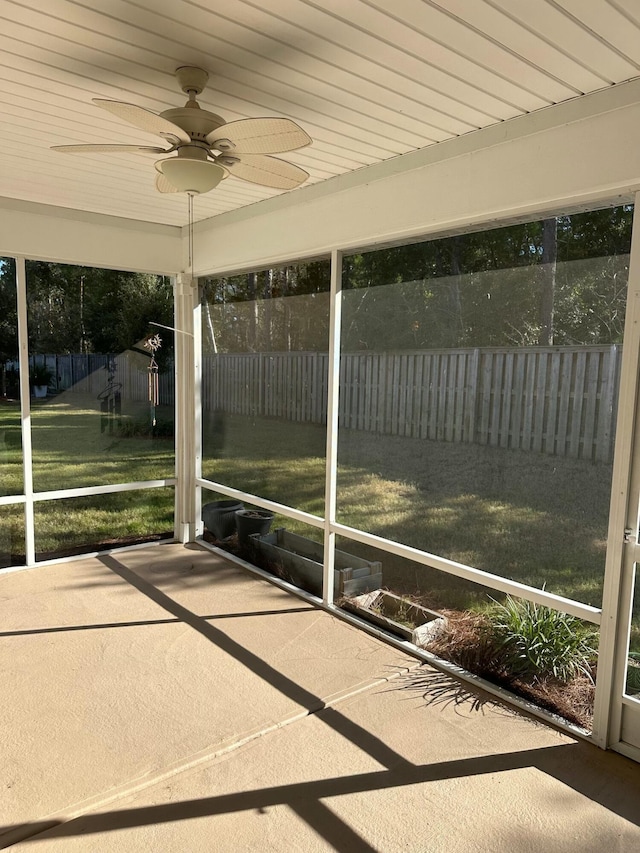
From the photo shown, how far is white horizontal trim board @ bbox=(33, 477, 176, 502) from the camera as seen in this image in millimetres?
4602

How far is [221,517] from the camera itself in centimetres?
505

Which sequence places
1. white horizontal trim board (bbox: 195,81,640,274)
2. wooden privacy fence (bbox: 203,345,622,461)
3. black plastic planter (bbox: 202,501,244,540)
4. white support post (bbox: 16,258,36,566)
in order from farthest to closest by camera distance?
black plastic planter (bbox: 202,501,244,540) → white support post (bbox: 16,258,36,566) → wooden privacy fence (bbox: 203,345,622,461) → white horizontal trim board (bbox: 195,81,640,274)

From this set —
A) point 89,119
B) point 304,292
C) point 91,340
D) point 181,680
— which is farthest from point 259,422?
point 89,119

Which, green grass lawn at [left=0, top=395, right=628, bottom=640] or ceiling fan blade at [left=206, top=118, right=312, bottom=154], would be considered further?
green grass lawn at [left=0, top=395, right=628, bottom=640]

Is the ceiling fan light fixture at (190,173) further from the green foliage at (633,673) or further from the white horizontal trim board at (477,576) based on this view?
the green foliage at (633,673)

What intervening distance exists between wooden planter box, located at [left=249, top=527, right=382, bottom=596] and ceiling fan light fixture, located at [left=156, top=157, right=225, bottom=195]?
7.91ft

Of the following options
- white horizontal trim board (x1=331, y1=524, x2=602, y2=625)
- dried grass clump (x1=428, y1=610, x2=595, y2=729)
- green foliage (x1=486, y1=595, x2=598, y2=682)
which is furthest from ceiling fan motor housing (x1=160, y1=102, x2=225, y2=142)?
dried grass clump (x1=428, y1=610, x2=595, y2=729)

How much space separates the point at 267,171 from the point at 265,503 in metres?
2.66

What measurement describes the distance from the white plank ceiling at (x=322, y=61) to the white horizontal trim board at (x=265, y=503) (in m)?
2.30

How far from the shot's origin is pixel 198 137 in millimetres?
2129

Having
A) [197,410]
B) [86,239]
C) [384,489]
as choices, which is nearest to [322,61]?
[384,489]

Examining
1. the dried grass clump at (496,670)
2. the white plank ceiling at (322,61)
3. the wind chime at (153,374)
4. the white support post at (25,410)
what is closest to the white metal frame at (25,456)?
the white support post at (25,410)

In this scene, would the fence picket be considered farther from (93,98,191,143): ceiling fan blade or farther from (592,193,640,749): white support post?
(93,98,191,143): ceiling fan blade

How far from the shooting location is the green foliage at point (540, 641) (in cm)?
280
